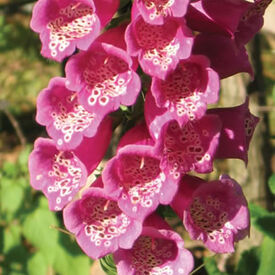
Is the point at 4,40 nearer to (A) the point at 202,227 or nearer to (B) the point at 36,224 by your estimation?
(B) the point at 36,224

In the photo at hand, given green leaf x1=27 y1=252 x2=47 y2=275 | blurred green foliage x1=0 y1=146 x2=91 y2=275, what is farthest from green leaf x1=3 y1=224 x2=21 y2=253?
green leaf x1=27 y1=252 x2=47 y2=275

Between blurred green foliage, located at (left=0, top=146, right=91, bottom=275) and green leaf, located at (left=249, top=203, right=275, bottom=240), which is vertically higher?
green leaf, located at (left=249, top=203, right=275, bottom=240)

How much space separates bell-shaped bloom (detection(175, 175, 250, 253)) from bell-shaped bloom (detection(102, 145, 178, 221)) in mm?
96

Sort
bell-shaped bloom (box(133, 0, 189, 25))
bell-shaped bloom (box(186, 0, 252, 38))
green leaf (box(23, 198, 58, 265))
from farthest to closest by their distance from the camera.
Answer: green leaf (box(23, 198, 58, 265)) → bell-shaped bloom (box(186, 0, 252, 38)) → bell-shaped bloom (box(133, 0, 189, 25))

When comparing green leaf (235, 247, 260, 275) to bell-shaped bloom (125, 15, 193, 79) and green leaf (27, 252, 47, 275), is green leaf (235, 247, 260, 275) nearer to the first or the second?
green leaf (27, 252, 47, 275)

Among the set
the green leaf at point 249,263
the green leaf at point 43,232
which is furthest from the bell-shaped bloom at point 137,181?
the green leaf at point 43,232

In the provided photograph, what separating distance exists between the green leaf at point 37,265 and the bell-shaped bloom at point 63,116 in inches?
35.1

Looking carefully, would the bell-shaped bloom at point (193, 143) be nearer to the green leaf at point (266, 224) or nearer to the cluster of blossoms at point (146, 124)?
the cluster of blossoms at point (146, 124)

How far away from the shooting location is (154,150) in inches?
43.5

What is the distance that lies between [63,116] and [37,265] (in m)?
0.92

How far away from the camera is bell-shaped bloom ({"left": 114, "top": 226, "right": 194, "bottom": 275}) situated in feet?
4.02

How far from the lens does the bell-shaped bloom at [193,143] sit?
114cm

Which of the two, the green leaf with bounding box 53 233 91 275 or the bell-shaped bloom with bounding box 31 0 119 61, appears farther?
the green leaf with bounding box 53 233 91 275

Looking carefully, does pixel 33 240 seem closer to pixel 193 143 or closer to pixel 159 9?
pixel 193 143
